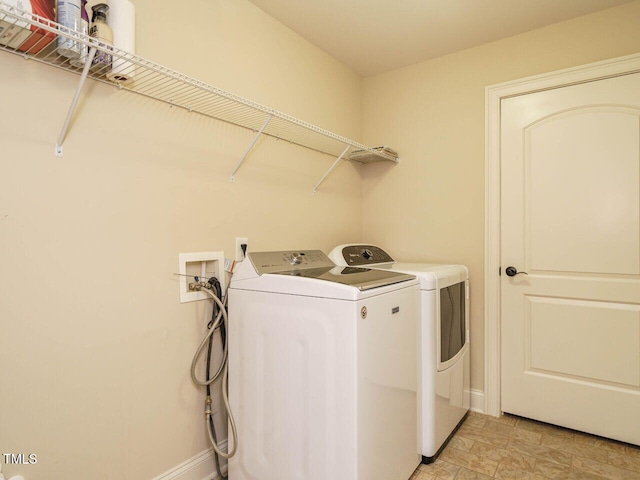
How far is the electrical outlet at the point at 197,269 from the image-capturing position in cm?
164

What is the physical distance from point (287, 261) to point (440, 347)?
92 centimetres

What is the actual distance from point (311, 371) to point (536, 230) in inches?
67.0

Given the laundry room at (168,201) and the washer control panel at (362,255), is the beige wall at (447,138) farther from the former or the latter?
the washer control panel at (362,255)

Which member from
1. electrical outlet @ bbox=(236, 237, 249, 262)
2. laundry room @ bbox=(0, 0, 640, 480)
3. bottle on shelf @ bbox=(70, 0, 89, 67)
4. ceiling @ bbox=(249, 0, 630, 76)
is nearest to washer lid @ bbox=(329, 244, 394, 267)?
laundry room @ bbox=(0, 0, 640, 480)

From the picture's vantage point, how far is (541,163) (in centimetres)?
223

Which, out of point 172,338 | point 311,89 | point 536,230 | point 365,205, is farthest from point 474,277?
point 172,338

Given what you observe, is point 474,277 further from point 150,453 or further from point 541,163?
point 150,453

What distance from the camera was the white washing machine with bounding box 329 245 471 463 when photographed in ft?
6.02

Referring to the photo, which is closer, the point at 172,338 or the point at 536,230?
the point at 172,338

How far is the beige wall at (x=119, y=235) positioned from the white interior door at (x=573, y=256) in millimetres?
1576

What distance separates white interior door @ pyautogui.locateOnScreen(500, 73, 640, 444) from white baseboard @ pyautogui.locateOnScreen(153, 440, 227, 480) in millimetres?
1812

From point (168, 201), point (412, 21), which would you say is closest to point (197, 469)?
point (168, 201)

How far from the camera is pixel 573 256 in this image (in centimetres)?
213

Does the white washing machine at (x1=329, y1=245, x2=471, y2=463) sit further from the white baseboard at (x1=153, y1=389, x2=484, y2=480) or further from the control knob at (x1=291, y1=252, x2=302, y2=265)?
the white baseboard at (x1=153, y1=389, x2=484, y2=480)
